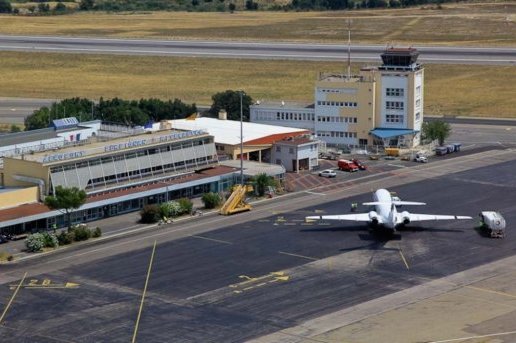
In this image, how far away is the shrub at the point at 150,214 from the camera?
402 feet

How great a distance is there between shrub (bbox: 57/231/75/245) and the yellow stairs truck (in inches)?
753

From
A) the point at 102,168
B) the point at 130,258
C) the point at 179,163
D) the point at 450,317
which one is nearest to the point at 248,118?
the point at 179,163

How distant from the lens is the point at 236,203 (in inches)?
5044

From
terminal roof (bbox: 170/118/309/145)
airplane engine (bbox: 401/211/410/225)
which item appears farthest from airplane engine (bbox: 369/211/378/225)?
terminal roof (bbox: 170/118/309/145)

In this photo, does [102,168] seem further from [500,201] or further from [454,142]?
[454,142]

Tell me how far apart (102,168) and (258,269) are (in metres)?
31.6

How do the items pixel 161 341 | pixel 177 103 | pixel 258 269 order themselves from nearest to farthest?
pixel 161 341 < pixel 258 269 < pixel 177 103

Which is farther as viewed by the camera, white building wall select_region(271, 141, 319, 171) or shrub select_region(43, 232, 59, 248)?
white building wall select_region(271, 141, 319, 171)

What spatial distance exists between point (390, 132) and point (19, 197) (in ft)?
214

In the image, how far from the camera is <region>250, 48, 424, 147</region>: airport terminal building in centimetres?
16650

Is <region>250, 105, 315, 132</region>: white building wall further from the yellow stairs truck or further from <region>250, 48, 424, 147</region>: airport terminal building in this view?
the yellow stairs truck

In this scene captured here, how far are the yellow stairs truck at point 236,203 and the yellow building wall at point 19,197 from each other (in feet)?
68.0

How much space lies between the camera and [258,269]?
339ft

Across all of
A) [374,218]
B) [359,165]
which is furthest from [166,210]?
[359,165]
